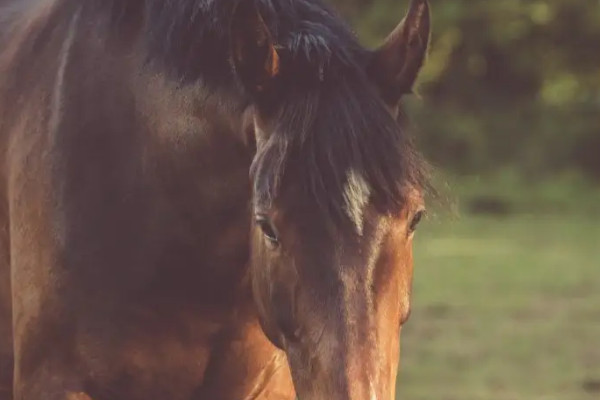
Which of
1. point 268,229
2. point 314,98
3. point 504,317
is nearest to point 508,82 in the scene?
point 504,317

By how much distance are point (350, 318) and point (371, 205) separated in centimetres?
→ 24

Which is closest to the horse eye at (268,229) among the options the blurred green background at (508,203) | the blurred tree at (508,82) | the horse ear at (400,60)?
the horse ear at (400,60)

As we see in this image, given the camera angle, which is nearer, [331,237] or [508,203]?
[331,237]

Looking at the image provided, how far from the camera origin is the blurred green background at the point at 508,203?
29.6ft

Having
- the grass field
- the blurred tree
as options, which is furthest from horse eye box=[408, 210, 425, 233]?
the blurred tree

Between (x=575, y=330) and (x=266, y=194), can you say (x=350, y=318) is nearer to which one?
(x=266, y=194)

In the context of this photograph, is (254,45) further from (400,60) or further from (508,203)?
(508,203)

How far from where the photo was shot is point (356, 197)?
2982 mm

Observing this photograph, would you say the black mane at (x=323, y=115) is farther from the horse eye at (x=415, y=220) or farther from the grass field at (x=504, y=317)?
the grass field at (x=504, y=317)

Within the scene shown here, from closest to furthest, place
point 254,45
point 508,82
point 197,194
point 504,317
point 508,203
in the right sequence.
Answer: point 254,45 → point 197,194 → point 504,317 → point 508,203 → point 508,82

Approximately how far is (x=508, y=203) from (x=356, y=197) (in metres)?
18.0

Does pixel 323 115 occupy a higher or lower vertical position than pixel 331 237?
higher

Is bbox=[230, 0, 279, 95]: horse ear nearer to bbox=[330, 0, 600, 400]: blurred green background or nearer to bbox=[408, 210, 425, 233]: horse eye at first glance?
bbox=[408, 210, 425, 233]: horse eye

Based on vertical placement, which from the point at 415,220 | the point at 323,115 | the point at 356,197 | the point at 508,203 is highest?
the point at 323,115
